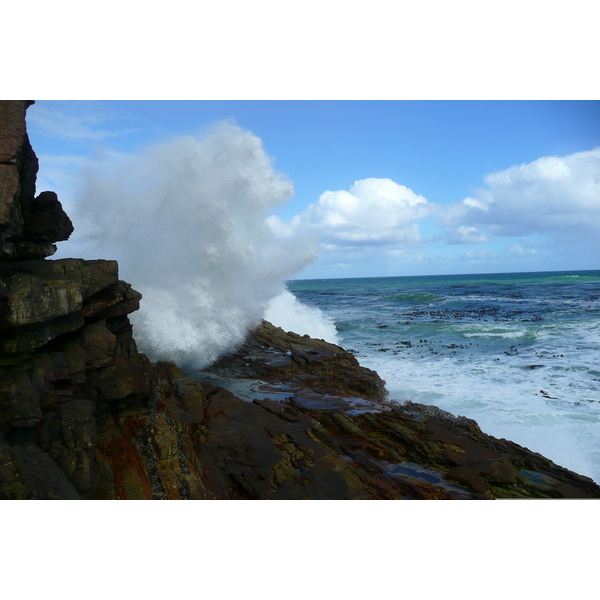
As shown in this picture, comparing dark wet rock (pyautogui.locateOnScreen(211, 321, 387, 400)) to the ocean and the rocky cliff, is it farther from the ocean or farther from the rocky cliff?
the rocky cliff

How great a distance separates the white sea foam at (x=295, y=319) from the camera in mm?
16484

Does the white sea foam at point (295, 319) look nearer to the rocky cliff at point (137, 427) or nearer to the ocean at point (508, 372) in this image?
the ocean at point (508, 372)

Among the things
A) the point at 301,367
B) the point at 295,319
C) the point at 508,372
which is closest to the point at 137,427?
the point at 301,367

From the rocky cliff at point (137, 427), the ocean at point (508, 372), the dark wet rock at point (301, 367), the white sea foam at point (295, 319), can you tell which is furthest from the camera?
the white sea foam at point (295, 319)

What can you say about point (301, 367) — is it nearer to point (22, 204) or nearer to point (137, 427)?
point (137, 427)

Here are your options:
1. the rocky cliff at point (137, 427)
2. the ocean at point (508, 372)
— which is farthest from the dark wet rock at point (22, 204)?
the ocean at point (508, 372)

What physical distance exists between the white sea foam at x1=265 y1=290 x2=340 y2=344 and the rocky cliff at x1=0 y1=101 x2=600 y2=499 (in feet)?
31.3

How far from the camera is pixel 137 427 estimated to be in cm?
499

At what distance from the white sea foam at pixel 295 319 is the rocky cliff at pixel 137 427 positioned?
9.55m

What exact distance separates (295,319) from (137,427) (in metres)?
12.4

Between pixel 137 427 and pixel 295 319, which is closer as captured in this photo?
pixel 137 427

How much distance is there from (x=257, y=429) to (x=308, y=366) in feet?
13.6

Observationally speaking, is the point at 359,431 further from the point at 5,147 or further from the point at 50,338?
the point at 5,147

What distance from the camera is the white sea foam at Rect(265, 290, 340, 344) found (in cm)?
1648
